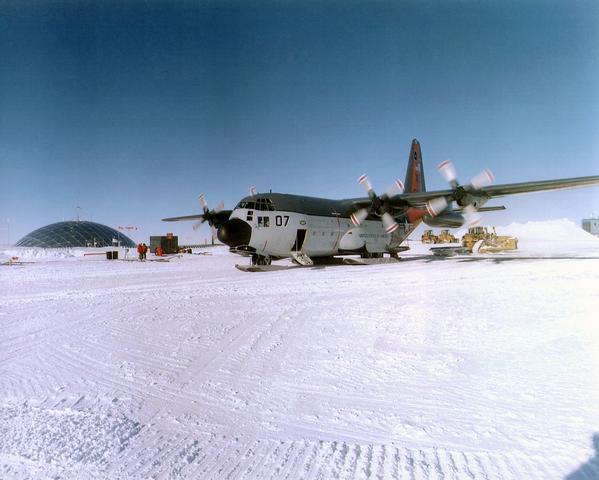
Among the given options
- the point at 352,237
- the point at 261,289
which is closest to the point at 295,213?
the point at 352,237

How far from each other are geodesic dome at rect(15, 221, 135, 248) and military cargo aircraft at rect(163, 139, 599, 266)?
67.5 metres

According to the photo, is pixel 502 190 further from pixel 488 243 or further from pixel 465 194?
pixel 488 243

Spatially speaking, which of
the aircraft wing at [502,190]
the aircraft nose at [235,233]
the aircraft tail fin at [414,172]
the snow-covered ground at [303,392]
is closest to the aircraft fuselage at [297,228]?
the aircraft nose at [235,233]

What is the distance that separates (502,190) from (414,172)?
10.1m

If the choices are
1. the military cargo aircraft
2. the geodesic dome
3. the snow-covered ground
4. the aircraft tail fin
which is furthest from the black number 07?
the geodesic dome

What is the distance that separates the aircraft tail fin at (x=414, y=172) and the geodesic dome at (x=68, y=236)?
66274 mm

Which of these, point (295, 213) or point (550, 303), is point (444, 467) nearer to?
point (550, 303)

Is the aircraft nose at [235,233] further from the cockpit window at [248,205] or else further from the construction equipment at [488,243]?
the construction equipment at [488,243]

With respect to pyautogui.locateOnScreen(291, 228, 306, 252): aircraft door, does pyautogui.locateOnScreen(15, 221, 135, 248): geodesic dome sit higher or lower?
higher

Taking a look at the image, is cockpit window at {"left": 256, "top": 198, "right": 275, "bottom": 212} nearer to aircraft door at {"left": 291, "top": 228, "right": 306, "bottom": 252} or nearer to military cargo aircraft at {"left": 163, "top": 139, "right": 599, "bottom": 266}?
military cargo aircraft at {"left": 163, "top": 139, "right": 599, "bottom": 266}

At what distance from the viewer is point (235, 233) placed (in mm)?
17922

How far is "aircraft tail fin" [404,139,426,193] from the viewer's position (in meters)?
28.6

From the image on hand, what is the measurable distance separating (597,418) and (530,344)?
2.25 m

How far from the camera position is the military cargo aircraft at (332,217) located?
1830 cm
